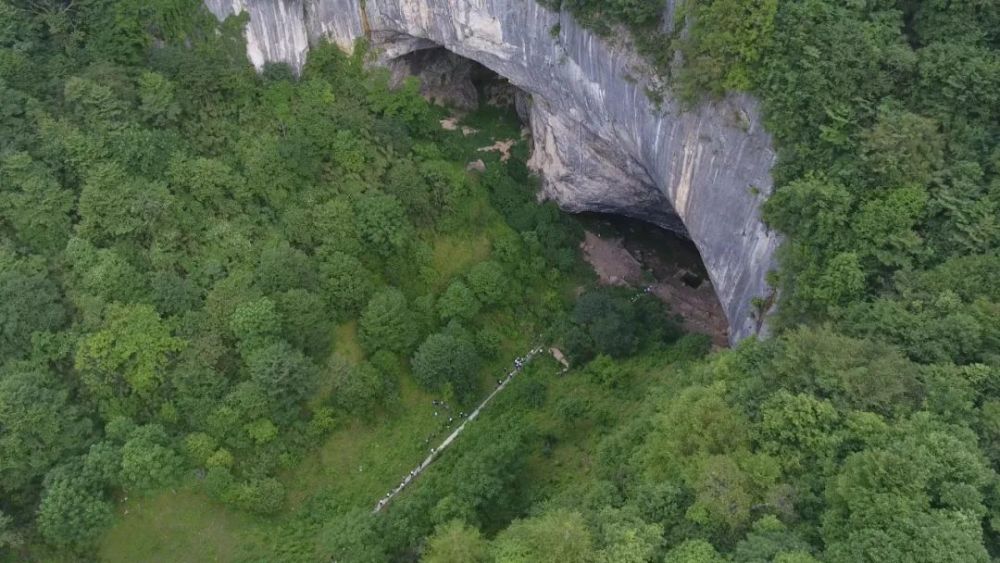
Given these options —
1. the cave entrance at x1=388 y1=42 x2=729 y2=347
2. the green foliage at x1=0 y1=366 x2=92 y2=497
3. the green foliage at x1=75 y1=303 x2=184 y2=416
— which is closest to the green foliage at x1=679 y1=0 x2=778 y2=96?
the cave entrance at x1=388 y1=42 x2=729 y2=347

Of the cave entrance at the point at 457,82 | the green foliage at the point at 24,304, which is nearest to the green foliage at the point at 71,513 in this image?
the green foliage at the point at 24,304

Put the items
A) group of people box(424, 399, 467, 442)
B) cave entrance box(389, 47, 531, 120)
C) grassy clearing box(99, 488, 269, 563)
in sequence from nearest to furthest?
grassy clearing box(99, 488, 269, 563), group of people box(424, 399, 467, 442), cave entrance box(389, 47, 531, 120)

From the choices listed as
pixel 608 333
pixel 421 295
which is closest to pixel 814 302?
pixel 608 333

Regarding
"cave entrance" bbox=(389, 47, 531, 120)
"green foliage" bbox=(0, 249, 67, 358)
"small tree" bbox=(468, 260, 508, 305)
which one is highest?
"cave entrance" bbox=(389, 47, 531, 120)

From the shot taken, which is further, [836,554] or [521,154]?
[521,154]

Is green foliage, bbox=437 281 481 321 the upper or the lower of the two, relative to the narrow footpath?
upper

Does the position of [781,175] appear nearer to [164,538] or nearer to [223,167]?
[223,167]

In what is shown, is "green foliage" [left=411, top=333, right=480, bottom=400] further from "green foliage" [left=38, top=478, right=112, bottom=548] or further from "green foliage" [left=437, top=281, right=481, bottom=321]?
"green foliage" [left=38, top=478, right=112, bottom=548]
